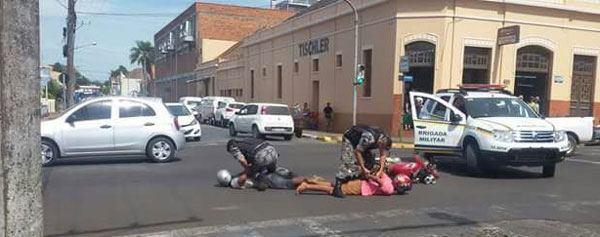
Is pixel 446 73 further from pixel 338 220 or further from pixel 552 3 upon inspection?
pixel 338 220

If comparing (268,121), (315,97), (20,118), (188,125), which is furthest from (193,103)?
(20,118)

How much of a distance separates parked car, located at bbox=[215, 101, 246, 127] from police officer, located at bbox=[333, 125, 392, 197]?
21765 millimetres

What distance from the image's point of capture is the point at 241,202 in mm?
8359

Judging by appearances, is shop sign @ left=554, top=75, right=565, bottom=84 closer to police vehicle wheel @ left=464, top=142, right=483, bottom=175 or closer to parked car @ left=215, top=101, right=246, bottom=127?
police vehicle wheel @ left=464, top=142, right=483, bottom=175

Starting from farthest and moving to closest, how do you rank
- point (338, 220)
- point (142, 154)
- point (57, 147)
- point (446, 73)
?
1. point (446, 73)
2. point (142, 154)
3. point (57, 147)
4. point (338, 220)

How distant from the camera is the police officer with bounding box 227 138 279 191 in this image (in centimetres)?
927

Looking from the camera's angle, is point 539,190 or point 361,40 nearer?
point 539,190

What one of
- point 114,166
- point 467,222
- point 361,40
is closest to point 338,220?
point 467,222

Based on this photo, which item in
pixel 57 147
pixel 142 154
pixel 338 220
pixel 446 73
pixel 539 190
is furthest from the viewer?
pixel 446 73

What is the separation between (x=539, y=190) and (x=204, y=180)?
20.7 ft

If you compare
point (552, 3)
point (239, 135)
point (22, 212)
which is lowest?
point (239, 135)

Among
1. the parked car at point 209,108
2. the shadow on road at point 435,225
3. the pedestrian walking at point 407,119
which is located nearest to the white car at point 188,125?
the pedestrian walking at point 407,119

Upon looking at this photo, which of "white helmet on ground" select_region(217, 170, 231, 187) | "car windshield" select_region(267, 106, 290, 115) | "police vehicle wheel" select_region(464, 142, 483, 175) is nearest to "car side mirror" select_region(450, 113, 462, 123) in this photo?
"police vehicle wheel" select_region(464, 142, 483, 175)

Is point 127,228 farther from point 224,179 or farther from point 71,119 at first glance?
point 71,119
